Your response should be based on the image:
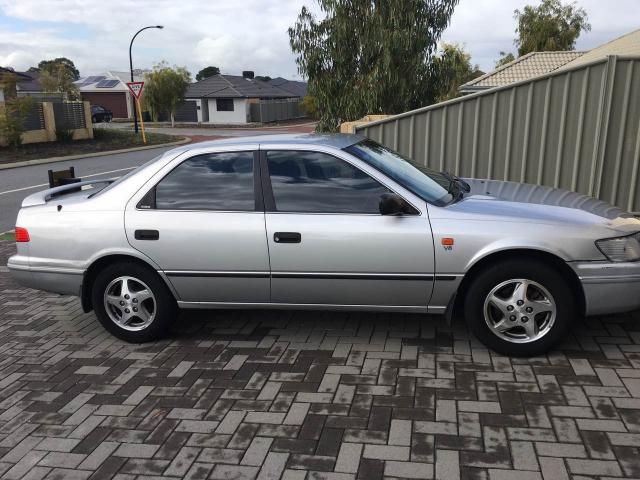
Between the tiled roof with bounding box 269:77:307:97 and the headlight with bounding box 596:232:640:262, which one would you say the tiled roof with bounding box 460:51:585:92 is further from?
the tiled roof with bounding box 269:77:307:97

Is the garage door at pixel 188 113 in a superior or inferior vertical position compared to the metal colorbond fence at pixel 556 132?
superior

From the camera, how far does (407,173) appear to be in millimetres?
4672

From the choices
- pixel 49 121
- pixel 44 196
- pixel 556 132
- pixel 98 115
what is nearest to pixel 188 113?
pixel 98 115

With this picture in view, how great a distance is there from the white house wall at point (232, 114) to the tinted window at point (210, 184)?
1930 inches

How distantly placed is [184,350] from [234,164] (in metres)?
1.50

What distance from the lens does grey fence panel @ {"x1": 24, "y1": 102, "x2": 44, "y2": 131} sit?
2553 centimetres

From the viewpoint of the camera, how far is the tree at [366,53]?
1468 cm

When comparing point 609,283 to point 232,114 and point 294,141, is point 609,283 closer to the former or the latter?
point 294,141

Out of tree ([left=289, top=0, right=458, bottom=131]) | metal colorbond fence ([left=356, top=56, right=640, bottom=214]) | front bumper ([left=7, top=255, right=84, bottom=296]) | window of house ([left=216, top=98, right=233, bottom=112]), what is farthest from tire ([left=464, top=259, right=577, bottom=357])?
window of house ([left=216, top=98, right=233, bottom=112])

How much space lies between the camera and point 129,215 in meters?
4.48

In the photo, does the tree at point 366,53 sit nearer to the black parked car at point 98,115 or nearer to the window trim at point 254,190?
the window trim at point 254,190

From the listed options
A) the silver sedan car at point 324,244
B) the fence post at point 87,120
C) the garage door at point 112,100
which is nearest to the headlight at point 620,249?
the silver sedan car at point 324,244

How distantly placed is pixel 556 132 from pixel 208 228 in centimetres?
501

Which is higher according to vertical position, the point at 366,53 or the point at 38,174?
the point at 366,53
